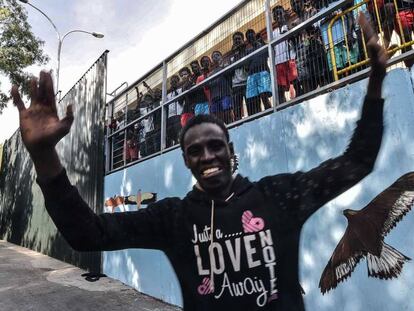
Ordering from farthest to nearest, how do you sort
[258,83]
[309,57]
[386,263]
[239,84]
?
[239,84], [258,83], [309,57], [386,263]

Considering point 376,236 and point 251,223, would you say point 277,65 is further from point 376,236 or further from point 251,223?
point 251,223

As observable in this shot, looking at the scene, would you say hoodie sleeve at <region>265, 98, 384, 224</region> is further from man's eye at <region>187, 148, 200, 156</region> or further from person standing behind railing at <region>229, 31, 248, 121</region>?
person standing behind railing at <region>229, 31, 248, 121</region>

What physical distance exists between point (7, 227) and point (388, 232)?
19933mm

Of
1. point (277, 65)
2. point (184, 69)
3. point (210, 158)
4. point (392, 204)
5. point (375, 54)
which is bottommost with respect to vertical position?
point (392, 204)

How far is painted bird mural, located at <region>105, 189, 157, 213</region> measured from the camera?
674 centimetres

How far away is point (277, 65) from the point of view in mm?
4504

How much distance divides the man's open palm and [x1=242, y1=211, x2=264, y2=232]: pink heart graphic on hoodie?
0.76m

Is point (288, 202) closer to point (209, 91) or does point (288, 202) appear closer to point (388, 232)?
point (388, 232)

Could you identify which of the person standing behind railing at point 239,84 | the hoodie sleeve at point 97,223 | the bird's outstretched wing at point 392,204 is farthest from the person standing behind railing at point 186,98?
the hoodie sleeve at point 97,223

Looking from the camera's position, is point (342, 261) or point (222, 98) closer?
point (342, 261)

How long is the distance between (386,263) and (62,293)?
5.94 m

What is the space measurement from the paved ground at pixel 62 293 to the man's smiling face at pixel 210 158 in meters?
4.68

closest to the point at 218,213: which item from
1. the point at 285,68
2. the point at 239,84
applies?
the point at 285,68

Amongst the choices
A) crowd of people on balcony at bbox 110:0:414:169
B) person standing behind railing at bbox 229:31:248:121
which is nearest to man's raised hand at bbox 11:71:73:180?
crowd of people on balcony at bbox 110:0:414:169
